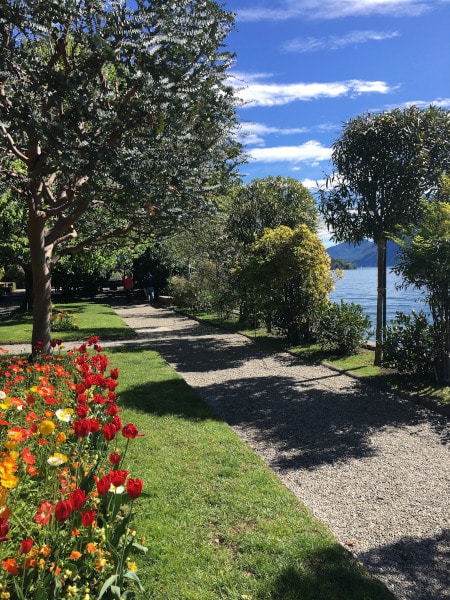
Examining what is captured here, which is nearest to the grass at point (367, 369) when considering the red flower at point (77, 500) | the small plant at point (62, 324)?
the small plant at point (62, 324)

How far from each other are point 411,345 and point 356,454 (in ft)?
11.6

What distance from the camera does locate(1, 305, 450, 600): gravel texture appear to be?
134 inches

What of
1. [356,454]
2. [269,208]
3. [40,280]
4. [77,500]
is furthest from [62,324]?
[77,500]

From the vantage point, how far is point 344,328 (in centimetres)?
1103

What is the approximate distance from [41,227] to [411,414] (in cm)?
726

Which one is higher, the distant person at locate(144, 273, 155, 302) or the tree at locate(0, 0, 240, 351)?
the tree at locate(0, 0, 240, 351)

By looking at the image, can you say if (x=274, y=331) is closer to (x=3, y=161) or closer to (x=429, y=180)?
(x=429, y=180)

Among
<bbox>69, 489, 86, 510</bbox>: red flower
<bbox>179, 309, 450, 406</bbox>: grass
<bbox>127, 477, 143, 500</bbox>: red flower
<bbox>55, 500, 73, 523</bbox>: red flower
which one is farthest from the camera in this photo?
<bbox>179, 309, 450, 406</bbox>: grass

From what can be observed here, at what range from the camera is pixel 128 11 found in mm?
6176

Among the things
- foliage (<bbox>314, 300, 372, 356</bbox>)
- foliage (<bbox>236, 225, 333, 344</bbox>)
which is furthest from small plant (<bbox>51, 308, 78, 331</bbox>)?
foliage (<bbox>314, 300, 372, 356</bbox>)

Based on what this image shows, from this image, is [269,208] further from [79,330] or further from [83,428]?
[83,428]

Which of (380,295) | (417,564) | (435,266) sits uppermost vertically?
(435,266)

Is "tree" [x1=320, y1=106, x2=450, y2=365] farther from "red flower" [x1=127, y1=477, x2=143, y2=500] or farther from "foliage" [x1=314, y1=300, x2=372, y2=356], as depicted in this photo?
"red flower" [x1=127, y1=477, x2=143, y2=500]

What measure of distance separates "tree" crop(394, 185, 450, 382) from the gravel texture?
1243 mm
